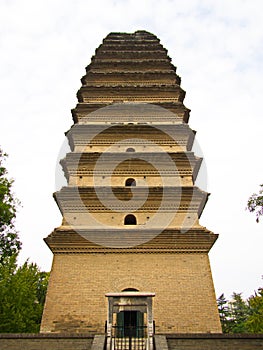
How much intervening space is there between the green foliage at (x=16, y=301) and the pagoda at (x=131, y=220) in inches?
255

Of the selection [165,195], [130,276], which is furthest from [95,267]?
[165,195]

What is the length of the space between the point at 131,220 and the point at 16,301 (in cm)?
827

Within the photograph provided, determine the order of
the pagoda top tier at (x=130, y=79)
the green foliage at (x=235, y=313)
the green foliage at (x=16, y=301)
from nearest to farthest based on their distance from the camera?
1. the pagoda top tier at (x=130, y=79)
2. the green foliage at (x=16, y=301)
3. the green foliage at (x=235, y=313)

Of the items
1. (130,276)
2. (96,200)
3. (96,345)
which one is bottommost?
(96,345)

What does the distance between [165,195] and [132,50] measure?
29.3ft

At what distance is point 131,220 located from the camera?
13.3m

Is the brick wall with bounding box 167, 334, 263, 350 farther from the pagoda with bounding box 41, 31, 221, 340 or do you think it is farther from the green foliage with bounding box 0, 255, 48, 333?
the green foliage with bounding box 0, 255, 48, 333

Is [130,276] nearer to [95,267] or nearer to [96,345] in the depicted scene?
[95,267]

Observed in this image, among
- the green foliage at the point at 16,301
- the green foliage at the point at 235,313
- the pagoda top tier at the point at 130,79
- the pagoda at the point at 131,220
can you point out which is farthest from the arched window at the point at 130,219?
the green foliage at the point at 235,313

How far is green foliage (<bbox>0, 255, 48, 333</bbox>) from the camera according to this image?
55.7ft

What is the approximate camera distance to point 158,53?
1906 centimetres

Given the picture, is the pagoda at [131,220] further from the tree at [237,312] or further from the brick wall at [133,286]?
the tree at [237,312]

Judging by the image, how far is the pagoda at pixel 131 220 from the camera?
37.1ft

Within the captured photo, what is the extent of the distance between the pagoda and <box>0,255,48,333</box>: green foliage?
21.2 feet
